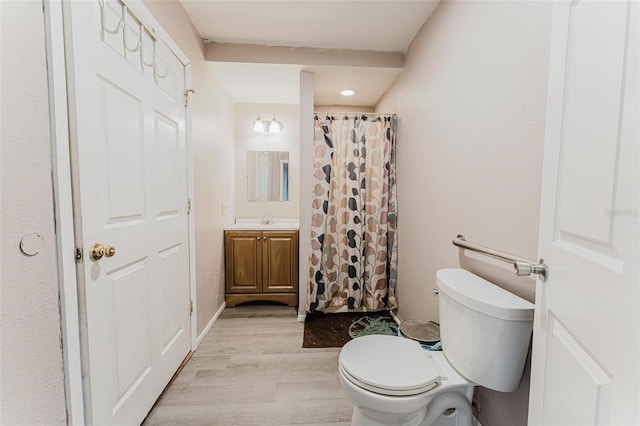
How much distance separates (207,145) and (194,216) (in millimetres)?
671

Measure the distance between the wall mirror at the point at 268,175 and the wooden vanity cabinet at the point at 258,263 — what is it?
0.69 metres

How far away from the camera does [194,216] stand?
1.99m

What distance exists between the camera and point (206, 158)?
2279 millimetres

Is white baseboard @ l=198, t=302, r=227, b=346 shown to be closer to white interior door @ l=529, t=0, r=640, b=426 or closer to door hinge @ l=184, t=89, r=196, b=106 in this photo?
door hinge @ l=184, t=89, r=196, b=106

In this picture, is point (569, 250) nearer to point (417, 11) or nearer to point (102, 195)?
point (102, 195)

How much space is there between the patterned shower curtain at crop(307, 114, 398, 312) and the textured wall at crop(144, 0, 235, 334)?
894 mm

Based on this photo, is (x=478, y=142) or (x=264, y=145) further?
(x=264, y=145)

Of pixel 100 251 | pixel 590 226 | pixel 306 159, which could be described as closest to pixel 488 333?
pixel 590 226

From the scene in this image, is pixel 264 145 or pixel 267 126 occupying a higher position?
pixel 267 126

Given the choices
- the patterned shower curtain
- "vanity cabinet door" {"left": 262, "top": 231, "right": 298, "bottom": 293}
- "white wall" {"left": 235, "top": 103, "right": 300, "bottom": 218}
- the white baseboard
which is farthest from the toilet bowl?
"white wall" {"left": 235, "top": 103, "right": 300, "bottom": 218}

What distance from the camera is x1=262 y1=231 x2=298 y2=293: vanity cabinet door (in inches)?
111

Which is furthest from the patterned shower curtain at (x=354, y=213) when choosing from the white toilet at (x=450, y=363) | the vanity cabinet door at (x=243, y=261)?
the white toilet at (x=450, y=363)

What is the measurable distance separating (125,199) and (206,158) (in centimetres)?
111

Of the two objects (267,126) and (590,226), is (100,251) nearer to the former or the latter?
(590,226)
